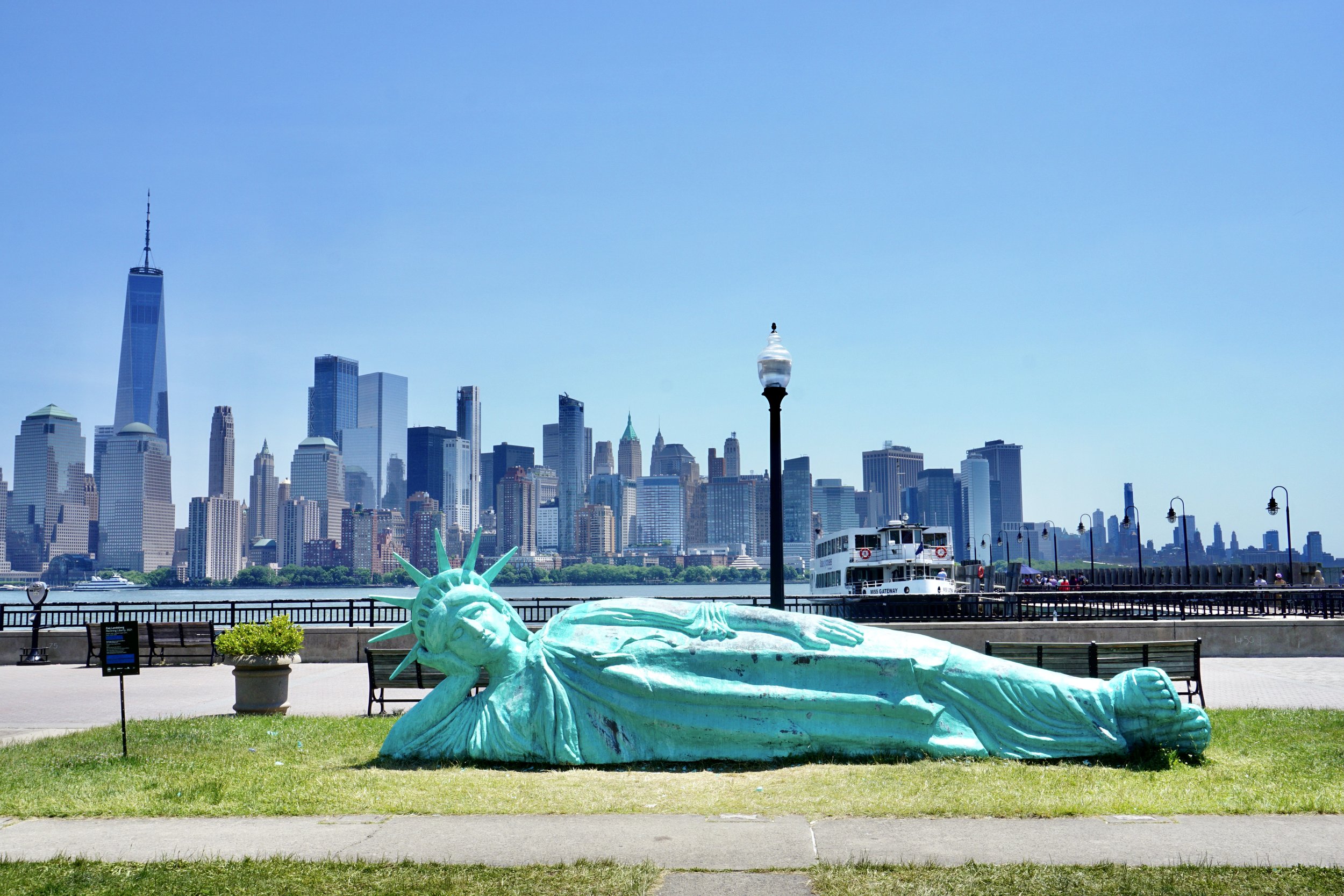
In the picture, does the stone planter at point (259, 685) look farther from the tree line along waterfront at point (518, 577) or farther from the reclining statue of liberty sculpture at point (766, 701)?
the tree line along waterfront at point (518, 577)

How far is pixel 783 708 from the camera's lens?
911cm

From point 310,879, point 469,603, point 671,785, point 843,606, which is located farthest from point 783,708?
point 843,606

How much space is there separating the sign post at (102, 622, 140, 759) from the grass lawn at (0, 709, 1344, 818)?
755 mm

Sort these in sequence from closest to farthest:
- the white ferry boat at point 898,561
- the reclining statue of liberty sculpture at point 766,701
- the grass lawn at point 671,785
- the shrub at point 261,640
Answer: the grass lawn at point 671,785 → the reclining statue of liberty sculpture at point 766,701 → the shrub at point 261,640 → the white ferry boat at point 898,561

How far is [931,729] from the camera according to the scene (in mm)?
9109

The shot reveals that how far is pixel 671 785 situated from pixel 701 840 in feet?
5.74

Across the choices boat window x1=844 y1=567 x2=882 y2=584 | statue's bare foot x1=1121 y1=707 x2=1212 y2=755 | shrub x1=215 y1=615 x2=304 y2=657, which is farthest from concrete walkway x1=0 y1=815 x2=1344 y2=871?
boat window x1=844 y1=567 x2=882 y2=584

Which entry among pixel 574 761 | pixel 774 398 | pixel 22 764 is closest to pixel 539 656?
pixel 574 761

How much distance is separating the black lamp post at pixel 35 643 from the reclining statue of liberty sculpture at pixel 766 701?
14315mm

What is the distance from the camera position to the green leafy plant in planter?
13164 mm

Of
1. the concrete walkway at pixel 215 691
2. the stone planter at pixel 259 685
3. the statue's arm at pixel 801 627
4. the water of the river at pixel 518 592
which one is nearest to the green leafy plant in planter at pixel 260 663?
the stone planter at pixel 259 685

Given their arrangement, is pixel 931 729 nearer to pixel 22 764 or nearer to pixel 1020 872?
pixel 1020 872

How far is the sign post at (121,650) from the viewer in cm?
998

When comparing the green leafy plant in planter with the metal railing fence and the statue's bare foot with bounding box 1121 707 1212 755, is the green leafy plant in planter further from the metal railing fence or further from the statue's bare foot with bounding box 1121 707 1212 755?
the statue's bare foot with bounding box 1121 707 1212 755
